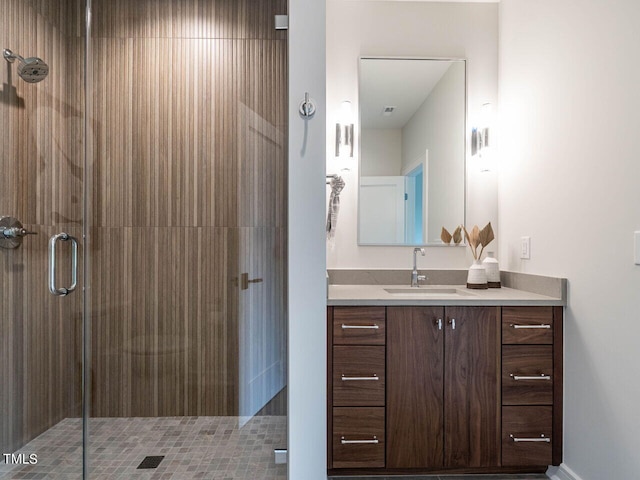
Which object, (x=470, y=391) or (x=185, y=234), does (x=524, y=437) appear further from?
(x=185, y=234)

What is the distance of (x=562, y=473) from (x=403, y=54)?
87.9 inches

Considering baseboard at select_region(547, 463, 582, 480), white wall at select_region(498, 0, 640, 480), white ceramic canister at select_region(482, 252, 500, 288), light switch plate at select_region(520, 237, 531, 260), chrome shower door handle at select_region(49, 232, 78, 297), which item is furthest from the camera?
white ceramic canister at select_region(482, 252, 500, 288)

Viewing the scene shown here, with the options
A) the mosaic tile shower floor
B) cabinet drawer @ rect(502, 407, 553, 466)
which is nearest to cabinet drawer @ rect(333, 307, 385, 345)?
the mosaic tile shower floor

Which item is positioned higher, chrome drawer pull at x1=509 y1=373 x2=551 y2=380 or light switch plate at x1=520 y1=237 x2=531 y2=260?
light switch plate at x1=520 y1=237 x2=531 y2=260

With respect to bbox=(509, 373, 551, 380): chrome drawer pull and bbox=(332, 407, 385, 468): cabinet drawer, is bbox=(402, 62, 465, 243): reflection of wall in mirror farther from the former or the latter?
bbox=(332, 407, 385, 468): cabinet drawer

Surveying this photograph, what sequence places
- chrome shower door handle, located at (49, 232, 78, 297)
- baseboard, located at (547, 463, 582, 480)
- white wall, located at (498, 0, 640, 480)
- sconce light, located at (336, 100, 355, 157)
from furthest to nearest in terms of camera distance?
sconce light, located at (336, 100, 355, 157) < baseboard, located at (547, 463, 582, 480) < chrome shower door handle, located at (49, 232, 78, 297) < white wall, located at (498, 0, 640, 480)

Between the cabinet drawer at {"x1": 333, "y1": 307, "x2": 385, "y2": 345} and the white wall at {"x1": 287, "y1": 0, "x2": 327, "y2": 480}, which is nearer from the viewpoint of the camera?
the white wall at {"x1": 287, "y1": 0, "x2": 327, "y2": 480}

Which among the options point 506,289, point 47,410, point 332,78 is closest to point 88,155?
point 47,410

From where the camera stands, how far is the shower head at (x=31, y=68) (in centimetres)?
150

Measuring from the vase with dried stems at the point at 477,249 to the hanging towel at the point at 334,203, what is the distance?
0.74 m

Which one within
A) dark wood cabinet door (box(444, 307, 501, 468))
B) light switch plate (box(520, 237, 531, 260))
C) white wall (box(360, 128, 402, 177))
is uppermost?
white wall (box(360, 128, 402, 177))

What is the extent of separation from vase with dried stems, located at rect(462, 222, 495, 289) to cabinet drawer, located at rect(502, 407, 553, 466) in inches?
24.9

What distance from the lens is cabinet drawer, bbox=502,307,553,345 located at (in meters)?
1.81

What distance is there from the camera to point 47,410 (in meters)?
1.56
